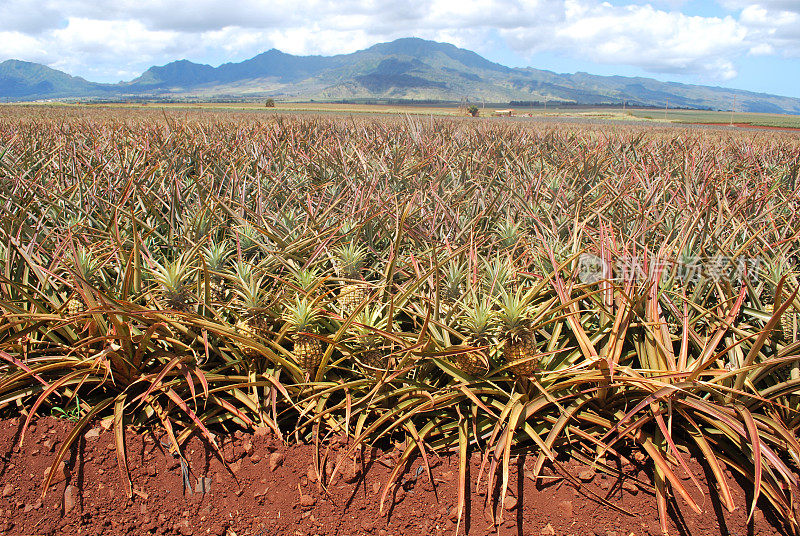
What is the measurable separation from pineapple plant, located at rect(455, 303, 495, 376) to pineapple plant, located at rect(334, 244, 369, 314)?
1.51ft

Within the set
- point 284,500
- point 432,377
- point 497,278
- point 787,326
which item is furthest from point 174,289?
point 787,326

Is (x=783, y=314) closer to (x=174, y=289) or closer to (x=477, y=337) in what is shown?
(x=477, y=337)

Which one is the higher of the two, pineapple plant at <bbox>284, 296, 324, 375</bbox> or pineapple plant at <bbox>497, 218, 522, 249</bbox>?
pineapple plant at <bbox>497, 218, 522, 249</bbox>

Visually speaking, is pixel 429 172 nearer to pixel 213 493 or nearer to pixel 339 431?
pixel 339 431

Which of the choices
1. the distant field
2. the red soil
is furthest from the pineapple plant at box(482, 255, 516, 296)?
the distant field

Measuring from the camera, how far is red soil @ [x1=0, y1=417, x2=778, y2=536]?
1.46m

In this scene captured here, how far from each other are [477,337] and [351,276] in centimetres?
73

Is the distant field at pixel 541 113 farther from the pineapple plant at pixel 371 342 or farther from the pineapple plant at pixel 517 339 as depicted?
the pineapple plant at pixel 517 339

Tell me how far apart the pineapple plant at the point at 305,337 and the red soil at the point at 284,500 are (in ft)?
0.98

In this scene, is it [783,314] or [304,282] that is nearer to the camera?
[783,314]

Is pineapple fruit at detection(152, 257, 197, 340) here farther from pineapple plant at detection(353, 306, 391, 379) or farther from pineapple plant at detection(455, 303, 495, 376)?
pineapple plant at detection(455, 303, 495, 376)

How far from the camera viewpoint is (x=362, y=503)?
1.53 meters

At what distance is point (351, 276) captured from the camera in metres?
2.19

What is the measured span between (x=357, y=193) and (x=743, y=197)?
2.18 meters
